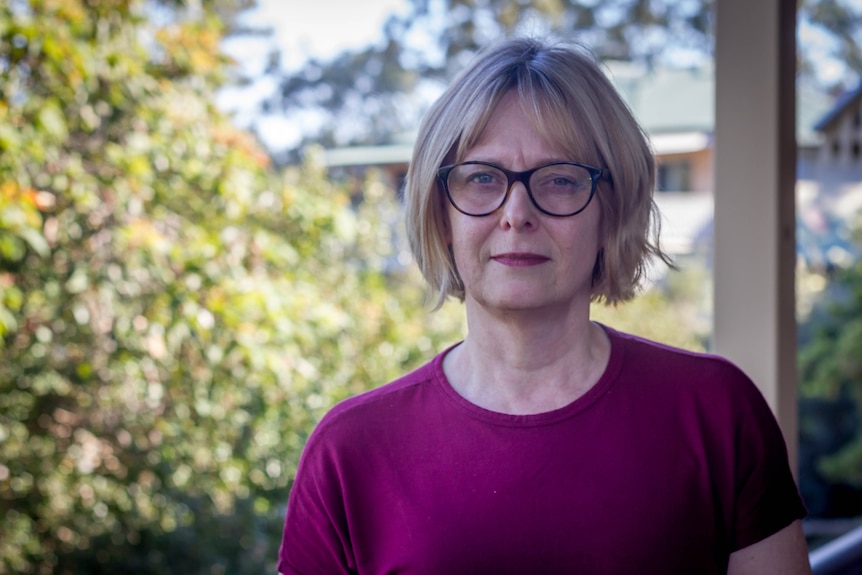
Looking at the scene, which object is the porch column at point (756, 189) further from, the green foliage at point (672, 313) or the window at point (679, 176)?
the window at point (679, 176)

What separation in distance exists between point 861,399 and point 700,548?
588 centimetres

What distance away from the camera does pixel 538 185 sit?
115cm

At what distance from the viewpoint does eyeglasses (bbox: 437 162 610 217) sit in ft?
3.76

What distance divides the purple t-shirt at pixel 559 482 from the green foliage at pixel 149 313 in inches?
57.0

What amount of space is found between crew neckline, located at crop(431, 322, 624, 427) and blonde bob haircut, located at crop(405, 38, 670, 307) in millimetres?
144

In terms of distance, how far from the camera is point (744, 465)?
1152mm

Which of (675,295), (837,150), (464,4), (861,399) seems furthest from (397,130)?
(861,399)

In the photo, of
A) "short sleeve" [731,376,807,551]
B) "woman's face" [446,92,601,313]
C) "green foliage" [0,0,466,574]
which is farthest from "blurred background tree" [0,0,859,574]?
"short sleeve" [731,376,807,551]

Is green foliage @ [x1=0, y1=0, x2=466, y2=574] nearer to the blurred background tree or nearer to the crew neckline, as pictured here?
the blurred background tree

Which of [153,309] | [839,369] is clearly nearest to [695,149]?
[839,369]

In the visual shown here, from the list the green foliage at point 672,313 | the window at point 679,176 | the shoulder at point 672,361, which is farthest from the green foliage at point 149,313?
the window at point 679,176

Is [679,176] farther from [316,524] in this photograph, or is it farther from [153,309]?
[316,524]

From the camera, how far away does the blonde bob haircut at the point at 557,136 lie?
1161 millimetres

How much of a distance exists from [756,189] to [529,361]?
82cm
